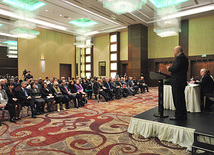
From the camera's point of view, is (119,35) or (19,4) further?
(119,35)

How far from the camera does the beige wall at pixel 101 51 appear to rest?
16.2 meters

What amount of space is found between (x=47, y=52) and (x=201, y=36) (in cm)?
1293

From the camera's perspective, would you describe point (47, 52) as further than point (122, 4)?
Yes

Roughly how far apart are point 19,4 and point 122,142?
10.3 m

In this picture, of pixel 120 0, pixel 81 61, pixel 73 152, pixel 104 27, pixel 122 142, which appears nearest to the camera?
pixel 73 152

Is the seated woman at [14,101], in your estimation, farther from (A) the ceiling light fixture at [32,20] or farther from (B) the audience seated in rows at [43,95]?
(A) the ceiling light fixture at [32,20]

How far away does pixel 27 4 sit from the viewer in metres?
9.77

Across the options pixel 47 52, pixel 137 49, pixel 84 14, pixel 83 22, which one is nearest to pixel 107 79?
pixel 84 14

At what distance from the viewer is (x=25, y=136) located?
3307 millimetres

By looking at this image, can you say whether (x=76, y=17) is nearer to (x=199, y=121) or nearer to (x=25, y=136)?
(x=25, y=136)

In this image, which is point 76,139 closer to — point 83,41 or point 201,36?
point 83,41

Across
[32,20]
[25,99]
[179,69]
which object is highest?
[32,20]

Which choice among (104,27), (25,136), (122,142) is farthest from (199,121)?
(104,27)

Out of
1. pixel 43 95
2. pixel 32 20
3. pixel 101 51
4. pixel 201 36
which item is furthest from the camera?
pixel 101 51
